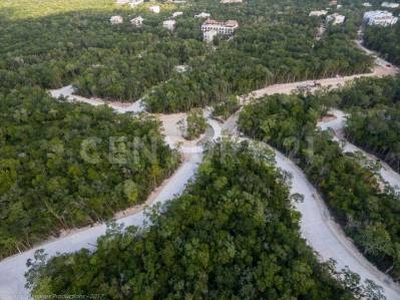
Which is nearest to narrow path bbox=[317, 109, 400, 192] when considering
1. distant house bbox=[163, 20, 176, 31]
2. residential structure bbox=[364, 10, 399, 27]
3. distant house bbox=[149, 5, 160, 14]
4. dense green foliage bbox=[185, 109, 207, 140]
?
dense green foliage bbox=[185, 109, 207, 140]

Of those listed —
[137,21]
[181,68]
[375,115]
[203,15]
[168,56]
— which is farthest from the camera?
[203,15]

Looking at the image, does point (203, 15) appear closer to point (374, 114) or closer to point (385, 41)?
point (385, 41)

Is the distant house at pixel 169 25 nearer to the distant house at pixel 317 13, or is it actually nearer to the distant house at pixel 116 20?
the distant house at pixel 116 20

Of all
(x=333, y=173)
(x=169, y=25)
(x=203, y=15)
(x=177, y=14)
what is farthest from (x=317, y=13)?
(x=333, y=173)

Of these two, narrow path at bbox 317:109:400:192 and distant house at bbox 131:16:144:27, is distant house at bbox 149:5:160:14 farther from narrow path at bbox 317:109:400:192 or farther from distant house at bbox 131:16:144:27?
narrow path at bbox 317:109:400:192

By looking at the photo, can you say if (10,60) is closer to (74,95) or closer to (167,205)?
(74,95)
